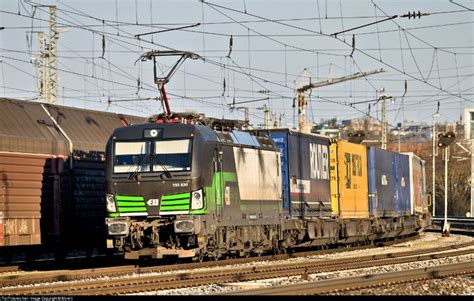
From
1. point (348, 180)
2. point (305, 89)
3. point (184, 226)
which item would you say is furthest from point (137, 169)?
point (305, 89)

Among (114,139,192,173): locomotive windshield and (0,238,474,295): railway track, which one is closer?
(0,238,474,295): railway track

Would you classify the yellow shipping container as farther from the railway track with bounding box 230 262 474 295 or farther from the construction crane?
the construction crane

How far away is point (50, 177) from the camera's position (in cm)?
2338

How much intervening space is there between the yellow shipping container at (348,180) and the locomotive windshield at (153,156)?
9315 mm

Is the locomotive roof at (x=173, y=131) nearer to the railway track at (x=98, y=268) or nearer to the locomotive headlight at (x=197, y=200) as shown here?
the locomotive headlight at (x=197, y=200)

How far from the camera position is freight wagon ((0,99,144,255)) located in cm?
2180

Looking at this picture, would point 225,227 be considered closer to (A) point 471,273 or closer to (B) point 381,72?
(A) point 471,273

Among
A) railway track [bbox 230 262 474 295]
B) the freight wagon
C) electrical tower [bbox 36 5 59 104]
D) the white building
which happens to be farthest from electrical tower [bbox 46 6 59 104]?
the white building

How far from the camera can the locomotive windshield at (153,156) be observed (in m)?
20.5

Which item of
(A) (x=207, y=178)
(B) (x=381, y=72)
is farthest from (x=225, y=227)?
(B) (x=381, y=72)

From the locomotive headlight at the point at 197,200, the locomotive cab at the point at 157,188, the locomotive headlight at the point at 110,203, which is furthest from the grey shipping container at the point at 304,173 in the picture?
the locomotive headlight at the point at 110,203

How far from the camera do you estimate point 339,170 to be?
2902 centimetres

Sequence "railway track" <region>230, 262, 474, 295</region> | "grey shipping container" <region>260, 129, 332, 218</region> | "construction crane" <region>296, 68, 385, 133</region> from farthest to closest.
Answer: "construction crane" <region>296, 68, 385, 133</region>, "grey shipping container" <region>260, 129, 332, 218</region>, "railway track" <region>230, 262, 474, 295</region>

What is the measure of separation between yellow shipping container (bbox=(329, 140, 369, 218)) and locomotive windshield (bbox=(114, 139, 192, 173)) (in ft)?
30.6
